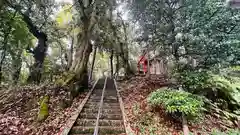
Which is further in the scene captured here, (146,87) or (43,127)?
(146,87)

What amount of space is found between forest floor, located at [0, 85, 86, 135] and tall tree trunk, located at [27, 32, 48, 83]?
12.0 feet

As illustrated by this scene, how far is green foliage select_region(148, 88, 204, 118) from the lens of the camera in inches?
246

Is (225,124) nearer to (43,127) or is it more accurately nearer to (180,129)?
(180,129)

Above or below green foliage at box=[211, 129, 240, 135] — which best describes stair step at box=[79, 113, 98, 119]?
above

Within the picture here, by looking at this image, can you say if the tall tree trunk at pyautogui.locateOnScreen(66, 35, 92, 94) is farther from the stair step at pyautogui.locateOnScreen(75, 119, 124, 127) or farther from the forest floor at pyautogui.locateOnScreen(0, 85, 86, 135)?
the stair step at pyautogui.locateOnScreen(75, 119, 124, 127)

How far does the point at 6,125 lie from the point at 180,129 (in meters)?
5.89

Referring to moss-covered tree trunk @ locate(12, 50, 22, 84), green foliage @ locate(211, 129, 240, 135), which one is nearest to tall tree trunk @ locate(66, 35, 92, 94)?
moss-covered tree trunk @ locate(12, 50, 22, 84)

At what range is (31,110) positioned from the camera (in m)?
7.97

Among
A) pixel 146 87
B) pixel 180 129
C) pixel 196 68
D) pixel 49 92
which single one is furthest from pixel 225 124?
pixel 49 92

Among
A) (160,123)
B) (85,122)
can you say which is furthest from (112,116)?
(160,123)

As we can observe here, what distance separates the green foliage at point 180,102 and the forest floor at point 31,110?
3.46m

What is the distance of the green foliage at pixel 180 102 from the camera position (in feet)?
20.5

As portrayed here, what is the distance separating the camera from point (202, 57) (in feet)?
27.8

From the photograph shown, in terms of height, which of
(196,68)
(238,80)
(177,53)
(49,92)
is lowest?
(49,92)
